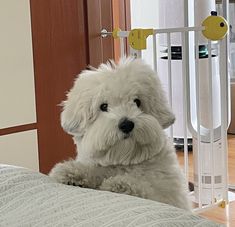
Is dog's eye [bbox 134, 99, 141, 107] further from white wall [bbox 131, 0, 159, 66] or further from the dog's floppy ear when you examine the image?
white wall [bbox 131, 0, 159, 66]

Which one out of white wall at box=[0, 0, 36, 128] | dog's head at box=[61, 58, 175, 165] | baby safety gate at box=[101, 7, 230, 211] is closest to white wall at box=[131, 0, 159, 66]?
baby safety gate at box=[101, 7, 230, 211]

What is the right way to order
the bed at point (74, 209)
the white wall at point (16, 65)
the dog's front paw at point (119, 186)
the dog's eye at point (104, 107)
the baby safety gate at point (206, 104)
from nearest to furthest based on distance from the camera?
1. the bed at point (74, 209)
2. the dog's front paw at point (119, 186)
3. the dog's eye at point (104, 107)
4. the white wall at point (16, 65)
5. the baby safety gate at point (206, 104)

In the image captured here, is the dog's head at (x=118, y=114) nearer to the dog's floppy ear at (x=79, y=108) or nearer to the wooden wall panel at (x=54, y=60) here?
the dog's floppy ear at (x=79, y=108)

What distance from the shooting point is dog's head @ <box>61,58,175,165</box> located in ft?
4.00

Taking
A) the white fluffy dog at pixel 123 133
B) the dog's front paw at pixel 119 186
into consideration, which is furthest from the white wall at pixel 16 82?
the dog's front paw at pixel 119 186

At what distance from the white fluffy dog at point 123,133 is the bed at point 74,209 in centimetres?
13

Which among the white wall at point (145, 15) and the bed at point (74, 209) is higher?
the white wall at point (145, 15)

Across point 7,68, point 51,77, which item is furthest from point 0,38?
point 51,77

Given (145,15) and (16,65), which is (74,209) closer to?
(16,65)

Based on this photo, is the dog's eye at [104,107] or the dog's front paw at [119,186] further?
the dog's eye at [104,107]

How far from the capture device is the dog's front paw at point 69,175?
1.17 meters

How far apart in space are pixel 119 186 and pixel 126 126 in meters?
0.14

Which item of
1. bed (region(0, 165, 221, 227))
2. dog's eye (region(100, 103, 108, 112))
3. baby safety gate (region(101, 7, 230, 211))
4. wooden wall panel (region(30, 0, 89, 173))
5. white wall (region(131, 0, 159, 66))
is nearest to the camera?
bed (region(0, 165, 221, 227))

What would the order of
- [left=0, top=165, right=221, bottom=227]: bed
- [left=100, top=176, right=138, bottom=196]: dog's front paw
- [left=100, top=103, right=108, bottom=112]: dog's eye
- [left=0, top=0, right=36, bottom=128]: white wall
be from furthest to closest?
[left=0, top=0, right=36, bottom=128]: white wall → [left=100, top=103, right=108, bottom=112]: dog's eye → [left=100, top=176, right=138, bottom=196]: dog's front paw → [left=0, top=165, right=221, bottom=227]: bed
